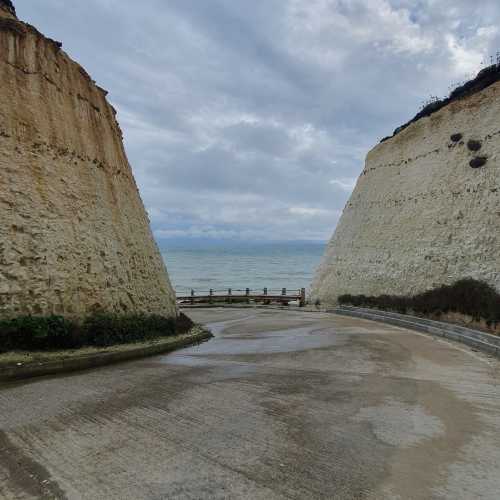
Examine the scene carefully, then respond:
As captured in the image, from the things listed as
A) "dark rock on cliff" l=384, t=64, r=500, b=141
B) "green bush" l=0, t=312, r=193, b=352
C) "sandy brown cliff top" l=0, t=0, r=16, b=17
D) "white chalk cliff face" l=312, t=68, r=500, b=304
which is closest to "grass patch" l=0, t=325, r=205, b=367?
"green bush" l=0, t=312, r=193, b=352

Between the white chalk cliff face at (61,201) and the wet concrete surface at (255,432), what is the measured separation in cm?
266

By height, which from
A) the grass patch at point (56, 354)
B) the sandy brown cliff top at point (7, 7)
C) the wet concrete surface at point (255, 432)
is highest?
the sandy brown cliff top at point (7, 7)

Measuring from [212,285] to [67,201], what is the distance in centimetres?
4889

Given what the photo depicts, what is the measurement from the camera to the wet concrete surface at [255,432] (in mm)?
3660

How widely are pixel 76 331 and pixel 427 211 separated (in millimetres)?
20138

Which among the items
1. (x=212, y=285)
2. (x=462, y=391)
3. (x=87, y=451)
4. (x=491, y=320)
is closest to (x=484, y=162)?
(x=491, y=320)

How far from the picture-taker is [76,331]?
927cm

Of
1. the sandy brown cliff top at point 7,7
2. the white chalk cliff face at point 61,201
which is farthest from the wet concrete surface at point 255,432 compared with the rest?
the sandy brown cliff top at point 7,7

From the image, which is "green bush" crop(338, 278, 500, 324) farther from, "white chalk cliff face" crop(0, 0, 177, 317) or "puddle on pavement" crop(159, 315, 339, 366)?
"white chalk cliff face" crop(0, 0, 177, 317)

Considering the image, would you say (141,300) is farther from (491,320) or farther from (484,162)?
(484,162)

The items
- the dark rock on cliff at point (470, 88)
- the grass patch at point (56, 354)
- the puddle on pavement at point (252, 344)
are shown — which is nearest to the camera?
the grass patch at point (56, 354)

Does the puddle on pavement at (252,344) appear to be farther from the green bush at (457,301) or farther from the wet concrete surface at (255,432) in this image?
the green bush at (457,301)

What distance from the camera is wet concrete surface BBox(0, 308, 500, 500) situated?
3660 mm

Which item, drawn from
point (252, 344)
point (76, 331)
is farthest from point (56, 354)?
point (252, 344)
